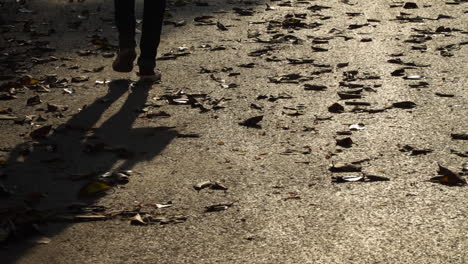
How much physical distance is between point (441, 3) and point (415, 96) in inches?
167

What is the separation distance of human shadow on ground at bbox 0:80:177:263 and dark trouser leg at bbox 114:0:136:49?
1.98 ft

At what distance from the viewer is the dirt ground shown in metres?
3.48

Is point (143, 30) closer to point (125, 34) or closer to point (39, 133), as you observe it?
point (125, 34)

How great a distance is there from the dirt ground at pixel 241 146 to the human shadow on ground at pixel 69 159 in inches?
0.5

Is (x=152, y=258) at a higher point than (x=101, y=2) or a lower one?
higher

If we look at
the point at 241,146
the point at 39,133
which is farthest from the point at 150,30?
the point at 241,146

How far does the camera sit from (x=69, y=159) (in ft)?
15.2

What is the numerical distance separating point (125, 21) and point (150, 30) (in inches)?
8.5

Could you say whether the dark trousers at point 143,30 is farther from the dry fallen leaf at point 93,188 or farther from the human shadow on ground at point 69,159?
the dry fallen leaf at point 93,188

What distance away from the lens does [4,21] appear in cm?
900

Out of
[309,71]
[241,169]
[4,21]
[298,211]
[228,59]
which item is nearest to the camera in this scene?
[298,211]

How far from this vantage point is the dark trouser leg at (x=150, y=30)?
6195 mm

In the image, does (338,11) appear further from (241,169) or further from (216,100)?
(241,169)

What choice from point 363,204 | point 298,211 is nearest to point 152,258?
point 298,211
